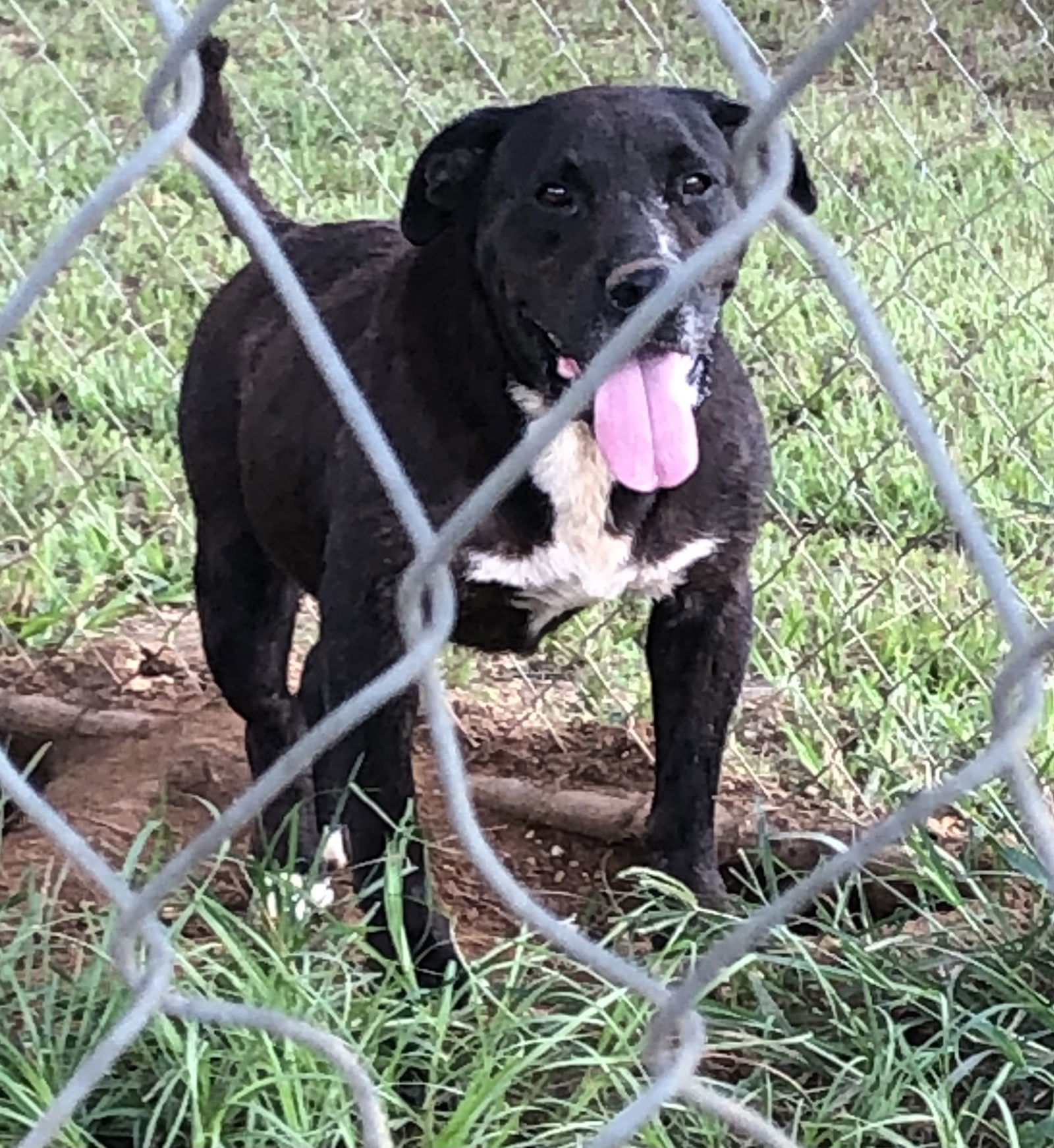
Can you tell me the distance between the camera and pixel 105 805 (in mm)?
2783

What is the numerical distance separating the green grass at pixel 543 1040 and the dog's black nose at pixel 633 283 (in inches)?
26.8

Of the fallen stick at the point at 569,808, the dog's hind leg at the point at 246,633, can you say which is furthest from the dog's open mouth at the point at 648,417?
the dog's hind leg at the point at 246,633

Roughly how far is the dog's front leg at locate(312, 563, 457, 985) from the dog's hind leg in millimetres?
452

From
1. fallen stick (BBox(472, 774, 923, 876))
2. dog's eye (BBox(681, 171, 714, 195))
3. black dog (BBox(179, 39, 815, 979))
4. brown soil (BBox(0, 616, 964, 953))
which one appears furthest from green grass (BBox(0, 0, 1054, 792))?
dog's eye (BBox(681, 171, 714, 195))

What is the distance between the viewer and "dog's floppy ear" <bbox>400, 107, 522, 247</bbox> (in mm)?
2299

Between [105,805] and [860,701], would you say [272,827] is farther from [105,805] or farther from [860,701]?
[860,701]

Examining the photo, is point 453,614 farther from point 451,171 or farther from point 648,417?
point 451,171

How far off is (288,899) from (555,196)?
2.73ft

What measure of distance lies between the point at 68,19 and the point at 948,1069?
15.4ft

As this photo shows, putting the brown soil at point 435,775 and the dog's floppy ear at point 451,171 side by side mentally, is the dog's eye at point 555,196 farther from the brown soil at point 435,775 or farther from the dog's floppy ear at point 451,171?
the brown soil at point 435,775

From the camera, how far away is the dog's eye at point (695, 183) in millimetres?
2152

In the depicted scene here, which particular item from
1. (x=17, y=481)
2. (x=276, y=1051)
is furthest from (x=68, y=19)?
(x=276, y=1051)

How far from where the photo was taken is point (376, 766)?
2311 mm

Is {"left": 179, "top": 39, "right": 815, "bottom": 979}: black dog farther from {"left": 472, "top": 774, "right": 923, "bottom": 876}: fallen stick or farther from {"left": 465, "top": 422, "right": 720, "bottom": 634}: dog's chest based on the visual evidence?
{"left": 472, "top": 774, "right": 923, "bottom": 876}: fallen stick
